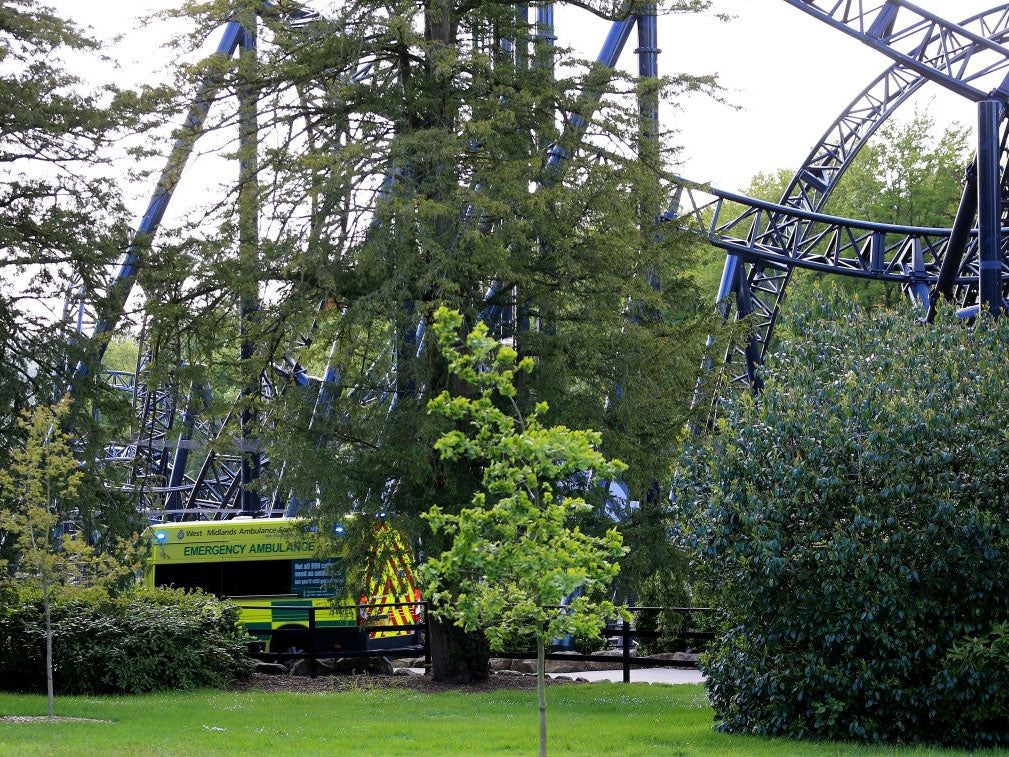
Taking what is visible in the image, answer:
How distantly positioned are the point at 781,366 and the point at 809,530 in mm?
2103

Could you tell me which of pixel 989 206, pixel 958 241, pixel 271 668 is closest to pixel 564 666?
pixel 271 668

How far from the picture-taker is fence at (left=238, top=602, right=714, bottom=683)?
19391mm

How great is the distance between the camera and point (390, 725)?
1319 cm

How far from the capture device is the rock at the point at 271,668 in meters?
21.5

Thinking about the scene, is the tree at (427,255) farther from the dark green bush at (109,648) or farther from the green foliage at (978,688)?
the green foliage at (978,688)

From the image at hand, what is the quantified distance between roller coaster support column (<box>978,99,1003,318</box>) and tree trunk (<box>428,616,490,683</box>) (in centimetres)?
858

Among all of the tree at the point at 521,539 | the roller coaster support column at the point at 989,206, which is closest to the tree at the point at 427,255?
the roller coaster support column at the point at 989,206

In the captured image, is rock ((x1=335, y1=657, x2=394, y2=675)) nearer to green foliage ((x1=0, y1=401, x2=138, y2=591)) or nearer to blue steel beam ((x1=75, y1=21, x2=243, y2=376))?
green foliage ((x1=0, y1=401, x2=138, y2=591))

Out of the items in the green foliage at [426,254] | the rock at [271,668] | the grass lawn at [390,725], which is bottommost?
the rock at [271,668]

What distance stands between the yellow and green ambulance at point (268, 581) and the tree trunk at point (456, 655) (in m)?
3.36

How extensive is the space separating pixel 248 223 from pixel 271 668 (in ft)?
26.4

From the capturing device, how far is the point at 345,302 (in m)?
17.9

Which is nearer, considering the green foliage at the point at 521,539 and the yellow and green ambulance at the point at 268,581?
the green foliage at the point at 521,539

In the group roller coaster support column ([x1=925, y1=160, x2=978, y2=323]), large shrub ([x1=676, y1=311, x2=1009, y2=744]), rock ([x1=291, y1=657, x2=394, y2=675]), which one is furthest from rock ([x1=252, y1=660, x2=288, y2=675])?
roller coaster support column ([x1=925, y1=160, x2=978, y2=323])
